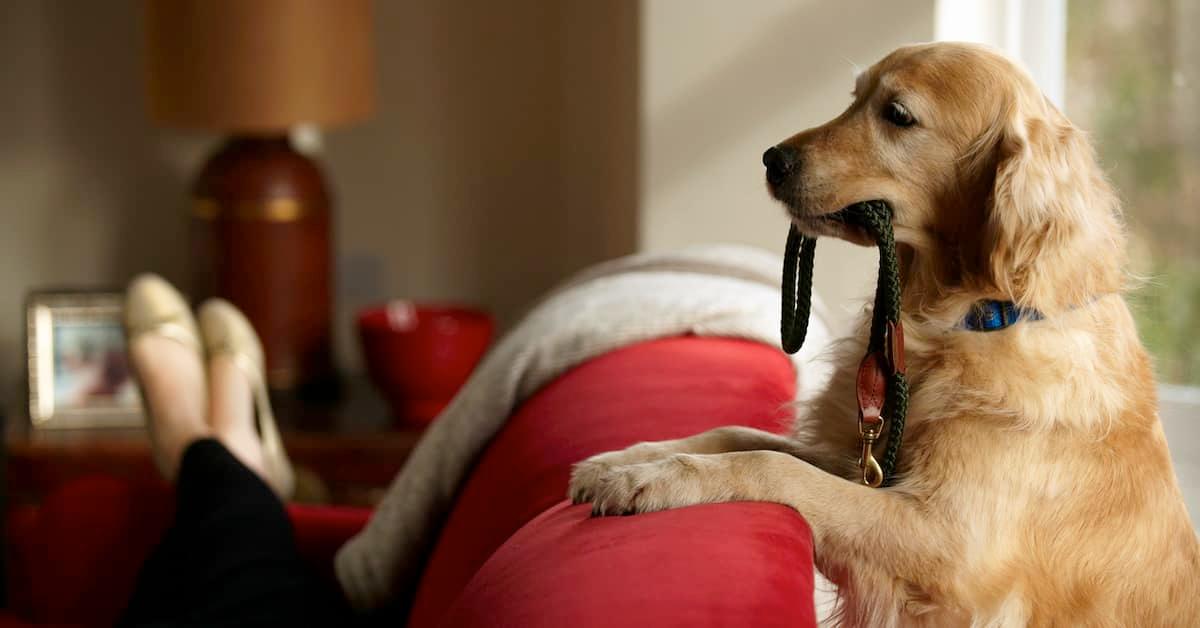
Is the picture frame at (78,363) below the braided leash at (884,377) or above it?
below

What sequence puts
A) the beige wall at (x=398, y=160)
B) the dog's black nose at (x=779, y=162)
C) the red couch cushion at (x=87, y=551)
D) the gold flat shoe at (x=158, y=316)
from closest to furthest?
the dog's black nose at (x=779, y=162) < the red couch cushion at (x=87, y=551) < the gold flat shoe at (x=158, y=316) < the beige wall at (x=398, y=160)

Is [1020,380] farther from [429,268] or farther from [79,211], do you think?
[79,211]

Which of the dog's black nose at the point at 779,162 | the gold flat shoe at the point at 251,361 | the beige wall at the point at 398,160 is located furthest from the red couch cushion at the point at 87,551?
the beige wall at the point at 398,160

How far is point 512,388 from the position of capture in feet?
5.11

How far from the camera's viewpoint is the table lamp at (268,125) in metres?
2.60

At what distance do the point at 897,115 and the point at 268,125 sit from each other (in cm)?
181

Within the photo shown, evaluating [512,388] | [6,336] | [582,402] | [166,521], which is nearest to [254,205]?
[6,336]

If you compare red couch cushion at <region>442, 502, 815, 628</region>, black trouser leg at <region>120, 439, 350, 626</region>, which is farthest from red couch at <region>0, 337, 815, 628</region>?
black trouser leg at <region>120, 439, 350, 626</region>

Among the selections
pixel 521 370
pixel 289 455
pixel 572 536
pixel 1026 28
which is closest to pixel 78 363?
pixel 289 455

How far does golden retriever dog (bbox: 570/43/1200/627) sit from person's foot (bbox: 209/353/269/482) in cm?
122

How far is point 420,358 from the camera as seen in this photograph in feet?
9.00

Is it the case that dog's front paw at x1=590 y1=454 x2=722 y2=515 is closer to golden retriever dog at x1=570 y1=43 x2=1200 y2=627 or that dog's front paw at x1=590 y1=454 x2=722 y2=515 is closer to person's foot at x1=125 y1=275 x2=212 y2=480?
golden retriever dog at x1=570 y1=43 x2=1200 y2=627

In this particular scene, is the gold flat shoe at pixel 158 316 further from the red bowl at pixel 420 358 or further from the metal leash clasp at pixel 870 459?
the metal leash clasp at pixel 870 459

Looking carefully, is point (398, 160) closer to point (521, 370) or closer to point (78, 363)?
point (78, 363)
